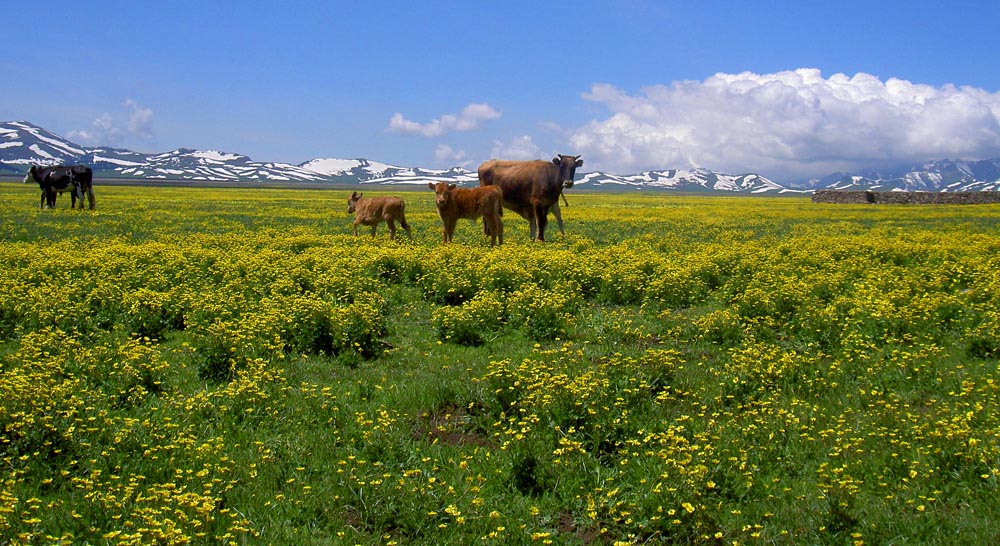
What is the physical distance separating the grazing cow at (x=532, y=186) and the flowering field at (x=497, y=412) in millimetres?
10587

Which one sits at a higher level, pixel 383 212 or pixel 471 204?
pixel 471 204

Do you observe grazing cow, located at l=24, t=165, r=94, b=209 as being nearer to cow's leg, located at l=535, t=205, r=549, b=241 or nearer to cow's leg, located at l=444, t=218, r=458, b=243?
cow's leg, located at l=444, t=218, r=458, b=243

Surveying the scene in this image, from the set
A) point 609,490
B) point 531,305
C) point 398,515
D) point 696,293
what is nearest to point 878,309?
point 696,293

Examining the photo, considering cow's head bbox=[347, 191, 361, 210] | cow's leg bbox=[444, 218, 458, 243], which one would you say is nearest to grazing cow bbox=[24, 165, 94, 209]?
cow's head bbox=[347, 191, 361, 210]

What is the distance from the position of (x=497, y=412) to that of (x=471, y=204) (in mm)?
13776

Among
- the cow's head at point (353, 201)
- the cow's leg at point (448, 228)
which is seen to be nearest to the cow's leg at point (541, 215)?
the cow's leg at point (448, 228)

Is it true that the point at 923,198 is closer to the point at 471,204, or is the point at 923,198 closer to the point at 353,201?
the point at 353,201

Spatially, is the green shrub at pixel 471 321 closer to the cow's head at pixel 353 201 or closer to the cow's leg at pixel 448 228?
the cow's leg at pixel 448 228

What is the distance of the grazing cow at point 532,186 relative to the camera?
23956 millimetres

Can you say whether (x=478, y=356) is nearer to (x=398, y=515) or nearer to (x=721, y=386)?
(x=721, y=386)

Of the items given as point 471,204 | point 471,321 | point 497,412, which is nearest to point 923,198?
point 471,204

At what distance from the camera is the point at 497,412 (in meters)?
7.21

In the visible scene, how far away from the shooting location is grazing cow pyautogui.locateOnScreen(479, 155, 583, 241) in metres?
24.0

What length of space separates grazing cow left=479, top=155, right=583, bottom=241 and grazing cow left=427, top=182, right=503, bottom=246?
2963 millimetres
